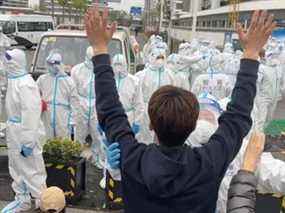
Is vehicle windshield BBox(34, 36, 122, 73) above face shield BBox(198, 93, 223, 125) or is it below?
below

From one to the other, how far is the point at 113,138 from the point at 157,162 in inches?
11.0

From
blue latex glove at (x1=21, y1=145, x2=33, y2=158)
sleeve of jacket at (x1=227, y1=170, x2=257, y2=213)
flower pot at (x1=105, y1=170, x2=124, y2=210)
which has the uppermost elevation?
sleeve of jacket at (x1=227, y1=170, x2=257, y2=213)

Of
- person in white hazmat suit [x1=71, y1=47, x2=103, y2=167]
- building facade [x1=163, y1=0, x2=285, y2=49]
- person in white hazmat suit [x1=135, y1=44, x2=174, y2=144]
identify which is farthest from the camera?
building facade [x1=163, y1=0, x2=285, y2=49]

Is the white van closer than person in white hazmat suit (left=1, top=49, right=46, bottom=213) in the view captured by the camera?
No

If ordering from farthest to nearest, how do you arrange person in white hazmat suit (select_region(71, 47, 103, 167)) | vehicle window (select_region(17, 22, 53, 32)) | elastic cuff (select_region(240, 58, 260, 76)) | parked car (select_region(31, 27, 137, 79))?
1. vehicle window (select_region(17, 22, 53, 32))
2. parked car (select_region(31, 27, 137, 79))
3. person in white hazmat suit (select_region(71, 47, 103, 167))
4. elastic cuff (select_region(240, 58, 260, 76))

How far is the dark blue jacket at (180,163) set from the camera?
1.94 metres

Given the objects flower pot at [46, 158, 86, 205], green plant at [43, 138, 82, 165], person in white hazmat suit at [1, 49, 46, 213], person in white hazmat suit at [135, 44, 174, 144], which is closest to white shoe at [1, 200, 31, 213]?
person in white hazmat suit at [1, 49, 46, 213]

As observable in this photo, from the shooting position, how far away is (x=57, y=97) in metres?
6.91

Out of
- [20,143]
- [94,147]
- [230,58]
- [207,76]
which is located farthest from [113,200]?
[230,58]

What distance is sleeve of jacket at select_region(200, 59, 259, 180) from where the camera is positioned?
2.03 meters

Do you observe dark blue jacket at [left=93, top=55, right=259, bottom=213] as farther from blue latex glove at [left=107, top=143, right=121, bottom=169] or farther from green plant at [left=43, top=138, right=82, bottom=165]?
green plant at [left=43, top=138, right=82, bottom=165]

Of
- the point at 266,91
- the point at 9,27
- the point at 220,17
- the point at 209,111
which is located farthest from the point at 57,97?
the point at 220,17

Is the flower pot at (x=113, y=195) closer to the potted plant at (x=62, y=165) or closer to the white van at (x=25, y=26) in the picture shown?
the potted plant at (x=62, y=165)

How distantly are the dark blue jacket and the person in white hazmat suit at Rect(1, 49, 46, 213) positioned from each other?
3.00m
